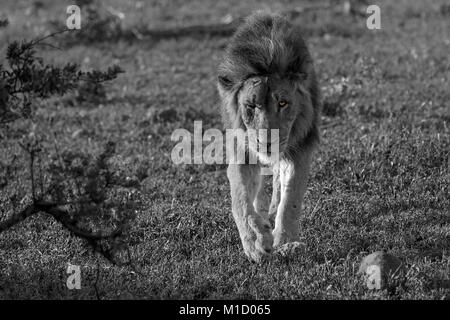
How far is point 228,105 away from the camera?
22.8 ft

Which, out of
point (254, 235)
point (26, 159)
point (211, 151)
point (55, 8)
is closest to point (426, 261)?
point (254, 235)

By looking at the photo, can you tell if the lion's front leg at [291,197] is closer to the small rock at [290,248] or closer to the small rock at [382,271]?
the small rock at [290,248]

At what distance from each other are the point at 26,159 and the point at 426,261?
17.5 feet

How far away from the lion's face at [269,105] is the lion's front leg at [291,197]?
53 centimetres

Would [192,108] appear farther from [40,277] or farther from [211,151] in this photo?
[40,277]

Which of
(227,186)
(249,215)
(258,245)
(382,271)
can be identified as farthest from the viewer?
(227,186)

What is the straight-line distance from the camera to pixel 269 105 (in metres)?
6.45

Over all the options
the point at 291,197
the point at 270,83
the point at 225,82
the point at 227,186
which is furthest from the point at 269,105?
the point at 227,186

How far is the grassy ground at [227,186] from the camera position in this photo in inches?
239

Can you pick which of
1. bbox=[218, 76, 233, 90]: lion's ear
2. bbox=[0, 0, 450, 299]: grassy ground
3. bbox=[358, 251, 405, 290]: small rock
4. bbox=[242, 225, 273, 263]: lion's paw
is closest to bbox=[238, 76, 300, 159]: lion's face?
bbox=[218, 76, 233, 90]: lion's ear

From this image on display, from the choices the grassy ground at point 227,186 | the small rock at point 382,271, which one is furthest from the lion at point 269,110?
the small rock at point 382,271

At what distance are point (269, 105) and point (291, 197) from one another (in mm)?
948

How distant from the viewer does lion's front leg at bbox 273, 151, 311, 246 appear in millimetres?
6750

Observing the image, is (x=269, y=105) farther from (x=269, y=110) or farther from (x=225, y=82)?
(x=225, y=82)
